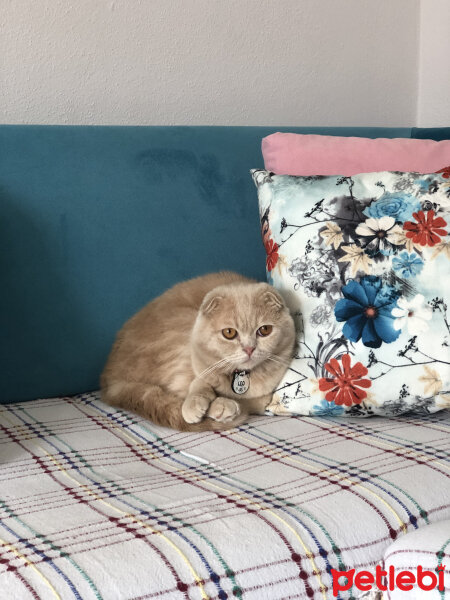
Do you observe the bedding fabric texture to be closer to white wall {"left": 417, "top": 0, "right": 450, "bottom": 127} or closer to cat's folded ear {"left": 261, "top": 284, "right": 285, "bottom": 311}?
cat's folded ear {"left": 261, "top": 284, "right": 285, "bottom": 311}

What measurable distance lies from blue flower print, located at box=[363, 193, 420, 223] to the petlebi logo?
2.22 ft

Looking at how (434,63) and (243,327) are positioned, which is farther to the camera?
(434,63)

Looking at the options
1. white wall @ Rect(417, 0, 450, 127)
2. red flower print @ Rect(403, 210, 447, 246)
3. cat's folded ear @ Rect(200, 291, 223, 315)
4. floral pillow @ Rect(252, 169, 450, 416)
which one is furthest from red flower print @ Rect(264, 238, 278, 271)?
white wall @ Rect(417, 0, 450, 127)

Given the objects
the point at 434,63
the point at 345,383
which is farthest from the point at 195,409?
the point at 434,63

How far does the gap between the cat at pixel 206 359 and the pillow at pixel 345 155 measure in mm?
340

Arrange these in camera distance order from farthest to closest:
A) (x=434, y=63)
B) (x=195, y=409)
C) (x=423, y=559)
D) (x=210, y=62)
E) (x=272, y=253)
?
(x=434, y=63) < (x=210, y=62) < (x=272, y=253) < (x=195, y=409) < (x=423, y=559)

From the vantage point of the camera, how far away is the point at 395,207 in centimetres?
140

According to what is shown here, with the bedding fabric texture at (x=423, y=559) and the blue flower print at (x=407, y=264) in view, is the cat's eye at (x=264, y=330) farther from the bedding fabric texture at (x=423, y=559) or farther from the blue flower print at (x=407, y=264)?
the bedding fabric texture at (x=423, y=559)

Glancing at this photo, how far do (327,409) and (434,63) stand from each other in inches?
59.3

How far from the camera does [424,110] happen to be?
2.49 meters

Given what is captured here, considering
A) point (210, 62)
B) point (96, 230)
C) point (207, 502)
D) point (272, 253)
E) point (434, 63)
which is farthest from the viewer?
point (434, 63)

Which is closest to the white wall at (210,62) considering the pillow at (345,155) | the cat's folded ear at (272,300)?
the pillow at (345,155)

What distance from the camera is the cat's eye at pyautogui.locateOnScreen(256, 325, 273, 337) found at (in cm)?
138

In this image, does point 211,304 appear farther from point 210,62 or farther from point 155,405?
point 210,62
